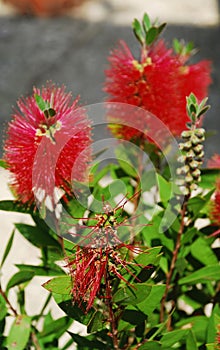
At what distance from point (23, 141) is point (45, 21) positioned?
104 inches

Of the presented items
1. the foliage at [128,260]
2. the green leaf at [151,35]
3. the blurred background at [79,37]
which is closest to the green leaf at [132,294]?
the foliage at [128,260]

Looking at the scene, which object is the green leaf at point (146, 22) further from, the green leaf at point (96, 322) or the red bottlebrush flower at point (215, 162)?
the green leaf at point (96, 322)

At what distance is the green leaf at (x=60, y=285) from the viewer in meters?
0.62

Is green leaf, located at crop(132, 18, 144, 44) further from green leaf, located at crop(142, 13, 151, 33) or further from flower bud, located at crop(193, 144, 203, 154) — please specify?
flower bud, located at crop(193, 144, 203, 154)

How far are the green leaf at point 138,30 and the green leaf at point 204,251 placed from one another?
292 millimetres

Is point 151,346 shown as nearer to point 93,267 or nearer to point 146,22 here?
point 93,267

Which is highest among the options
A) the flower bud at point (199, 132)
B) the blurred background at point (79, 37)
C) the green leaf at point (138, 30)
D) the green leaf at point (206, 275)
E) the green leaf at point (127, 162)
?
the blurred background at point (79, 37)

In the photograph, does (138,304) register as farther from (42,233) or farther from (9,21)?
(9,21)

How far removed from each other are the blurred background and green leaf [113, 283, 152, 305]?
1.87 metres

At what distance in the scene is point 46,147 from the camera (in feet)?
2.31

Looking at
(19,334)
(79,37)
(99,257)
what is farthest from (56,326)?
(79,37)

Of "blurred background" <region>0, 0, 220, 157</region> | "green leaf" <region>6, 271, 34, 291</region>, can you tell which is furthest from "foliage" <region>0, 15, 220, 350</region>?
"blurred background" <region>0, 0, 220, 157</region>

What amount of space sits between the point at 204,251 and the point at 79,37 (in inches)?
92.4

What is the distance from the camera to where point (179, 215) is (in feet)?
2.84
